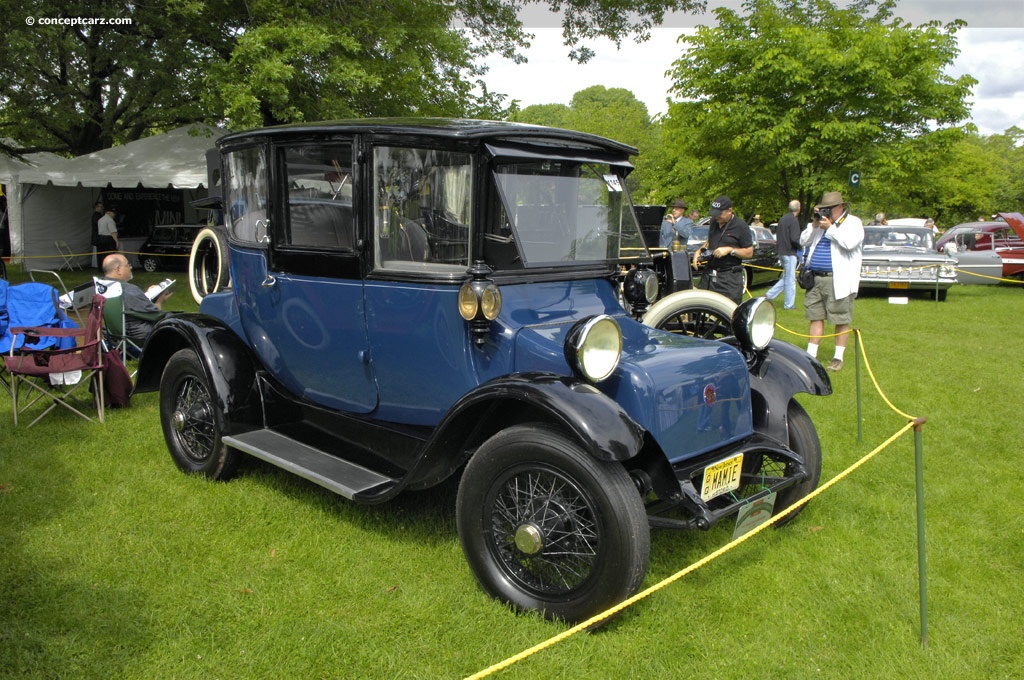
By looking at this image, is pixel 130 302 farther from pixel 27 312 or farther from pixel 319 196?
pixel 319 196

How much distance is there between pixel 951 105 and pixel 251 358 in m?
20.3

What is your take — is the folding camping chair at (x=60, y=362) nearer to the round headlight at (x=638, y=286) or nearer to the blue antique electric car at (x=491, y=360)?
the blue antique electric car at (x=491, y=360)

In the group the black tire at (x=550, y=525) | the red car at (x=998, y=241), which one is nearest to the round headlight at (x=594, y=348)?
the black tire at (x=550, y=525)

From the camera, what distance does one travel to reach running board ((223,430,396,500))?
385 cm

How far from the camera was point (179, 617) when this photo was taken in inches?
135

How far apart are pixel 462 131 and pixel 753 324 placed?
6.05 feet

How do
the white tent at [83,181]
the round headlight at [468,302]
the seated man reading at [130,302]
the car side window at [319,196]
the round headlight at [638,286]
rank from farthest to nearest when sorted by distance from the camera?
the white tent at [83,181] < the seated man reading at [130,302] < the round headlight at [638,286] < the car side window at [319,196] < the round headlight at [468,302]

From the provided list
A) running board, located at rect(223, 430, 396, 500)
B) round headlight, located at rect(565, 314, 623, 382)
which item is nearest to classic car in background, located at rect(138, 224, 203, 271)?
running board, located at rect(223, 430, 396, 500)

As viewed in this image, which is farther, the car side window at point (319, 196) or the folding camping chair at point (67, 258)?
the folding camping chair at point (67, 258)

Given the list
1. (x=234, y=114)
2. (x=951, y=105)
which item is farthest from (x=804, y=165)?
(x=234, y=114)

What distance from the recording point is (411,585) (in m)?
3.74

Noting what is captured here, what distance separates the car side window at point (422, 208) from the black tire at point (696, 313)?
2578mm

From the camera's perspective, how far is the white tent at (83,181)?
16469mm

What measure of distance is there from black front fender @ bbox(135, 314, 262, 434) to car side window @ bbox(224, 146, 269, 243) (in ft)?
2.03
